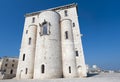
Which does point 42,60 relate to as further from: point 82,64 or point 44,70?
point 82,64

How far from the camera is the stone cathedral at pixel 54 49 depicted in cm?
2011

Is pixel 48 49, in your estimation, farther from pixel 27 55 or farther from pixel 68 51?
pixel 27 55

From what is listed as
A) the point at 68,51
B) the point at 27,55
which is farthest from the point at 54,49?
the point at 27,55

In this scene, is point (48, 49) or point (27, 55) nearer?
point (48, 49)

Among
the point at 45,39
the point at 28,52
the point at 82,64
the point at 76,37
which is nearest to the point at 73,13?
the point at 76,37

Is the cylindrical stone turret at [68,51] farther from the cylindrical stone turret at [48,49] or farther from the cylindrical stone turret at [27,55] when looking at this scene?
the cylindrical stone turret at [27,55]

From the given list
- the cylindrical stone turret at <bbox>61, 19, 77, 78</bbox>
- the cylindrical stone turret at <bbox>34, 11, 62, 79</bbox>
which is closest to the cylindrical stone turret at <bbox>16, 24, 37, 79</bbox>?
the cylindrical stone turret at <bbox>34, 11, 62, 79</bbox>

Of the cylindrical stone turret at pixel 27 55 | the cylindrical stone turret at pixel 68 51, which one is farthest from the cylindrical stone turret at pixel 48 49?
the cylindrical stone turret at pixel 27 55

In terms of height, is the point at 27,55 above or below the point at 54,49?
below

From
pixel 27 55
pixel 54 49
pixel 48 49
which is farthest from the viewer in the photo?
pixel 27 55

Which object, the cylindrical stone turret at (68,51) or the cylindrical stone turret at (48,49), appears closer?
the cylindrical stone turret at (48,49)

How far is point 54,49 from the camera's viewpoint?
850 inches

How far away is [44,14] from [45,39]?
714 cm

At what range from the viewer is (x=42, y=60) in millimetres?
20641
